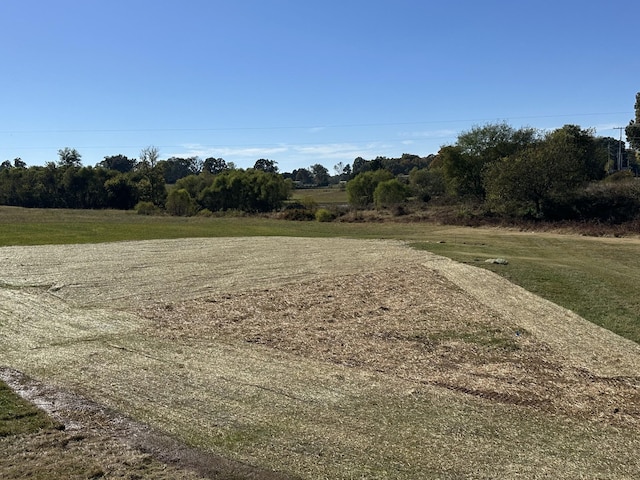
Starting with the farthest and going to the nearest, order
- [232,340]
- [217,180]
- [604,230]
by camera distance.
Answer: [217,180]
[604,230]
[232,340]

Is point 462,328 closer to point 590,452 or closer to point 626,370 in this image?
point 626,370

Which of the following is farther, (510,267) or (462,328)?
(510,267)

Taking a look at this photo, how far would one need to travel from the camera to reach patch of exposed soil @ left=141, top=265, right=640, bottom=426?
27.1 feet

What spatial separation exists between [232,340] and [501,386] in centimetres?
523

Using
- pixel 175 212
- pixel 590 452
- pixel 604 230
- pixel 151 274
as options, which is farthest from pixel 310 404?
pixel 175 212

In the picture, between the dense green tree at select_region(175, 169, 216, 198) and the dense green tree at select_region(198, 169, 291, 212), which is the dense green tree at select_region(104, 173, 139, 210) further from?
the dense green tree at select_region(198, 169, 291, 212)

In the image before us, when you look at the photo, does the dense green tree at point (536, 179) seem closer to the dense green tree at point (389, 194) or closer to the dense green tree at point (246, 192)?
the dense green tree at point (389, 194)

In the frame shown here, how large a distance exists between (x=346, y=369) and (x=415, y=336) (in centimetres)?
269

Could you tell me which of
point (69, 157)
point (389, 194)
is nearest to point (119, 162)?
point (69, 157)

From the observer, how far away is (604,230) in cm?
4312

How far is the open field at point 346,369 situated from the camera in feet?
20.4

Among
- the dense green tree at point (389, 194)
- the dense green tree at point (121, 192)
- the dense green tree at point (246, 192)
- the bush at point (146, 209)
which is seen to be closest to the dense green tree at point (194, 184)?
the dense green tree at point (246, 192)

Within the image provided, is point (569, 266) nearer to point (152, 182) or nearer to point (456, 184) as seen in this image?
point (456, 184)

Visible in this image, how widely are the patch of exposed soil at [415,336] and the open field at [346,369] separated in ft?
0.15
